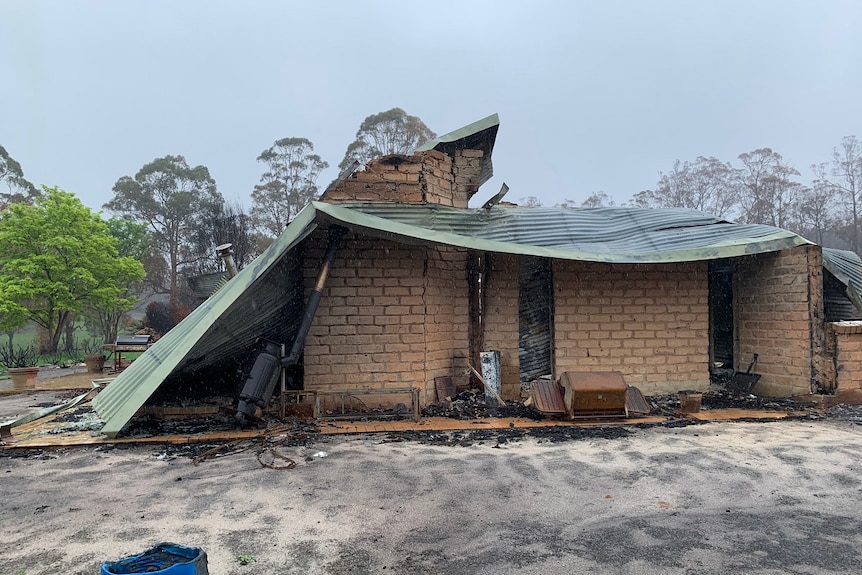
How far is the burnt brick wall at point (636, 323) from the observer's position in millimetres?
8086

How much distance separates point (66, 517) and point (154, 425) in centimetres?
288

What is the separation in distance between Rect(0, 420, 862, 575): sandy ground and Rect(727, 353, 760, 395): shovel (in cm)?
237

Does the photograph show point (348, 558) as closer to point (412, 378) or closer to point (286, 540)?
point (286, 540)

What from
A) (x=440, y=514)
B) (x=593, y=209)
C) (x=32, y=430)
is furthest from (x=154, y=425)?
(x=593, y=209)

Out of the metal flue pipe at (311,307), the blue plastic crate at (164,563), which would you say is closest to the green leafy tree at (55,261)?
the metal flue pipe at (311,307)

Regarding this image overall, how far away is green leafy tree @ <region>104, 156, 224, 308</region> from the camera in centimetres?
3719

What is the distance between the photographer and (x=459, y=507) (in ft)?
13.0

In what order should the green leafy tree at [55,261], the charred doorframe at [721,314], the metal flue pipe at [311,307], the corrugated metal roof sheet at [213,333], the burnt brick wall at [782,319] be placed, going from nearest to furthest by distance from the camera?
the corrugated metal roof sheet at [213,333] < the metal flue pipe at [311,307] < the burnt brick wall at [782,319] < the charred doorframe at [721,314] < the green leafy tree at [55,261]

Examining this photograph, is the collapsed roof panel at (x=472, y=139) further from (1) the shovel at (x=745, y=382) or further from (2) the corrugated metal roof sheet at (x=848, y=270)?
(2) the corrugated metal roof sheet at (x=848, y=270)

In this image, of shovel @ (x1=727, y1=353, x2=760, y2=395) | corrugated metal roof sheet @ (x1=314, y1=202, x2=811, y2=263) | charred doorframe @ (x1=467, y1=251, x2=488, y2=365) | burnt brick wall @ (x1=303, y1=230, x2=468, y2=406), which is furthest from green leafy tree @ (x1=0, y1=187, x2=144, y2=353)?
shovel @ (x1=727, y1=353, x2=760, y2=395)

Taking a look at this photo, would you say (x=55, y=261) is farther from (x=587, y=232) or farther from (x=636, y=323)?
(x=636, y=323)

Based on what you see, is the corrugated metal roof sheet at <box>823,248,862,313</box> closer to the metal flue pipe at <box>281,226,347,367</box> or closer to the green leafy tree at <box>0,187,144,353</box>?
the metal flue pipe at <box>281,226,347,367</box>

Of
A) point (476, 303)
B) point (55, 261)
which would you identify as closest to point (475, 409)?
point (476, 303)

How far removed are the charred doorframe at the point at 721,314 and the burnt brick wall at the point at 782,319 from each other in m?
0.38
